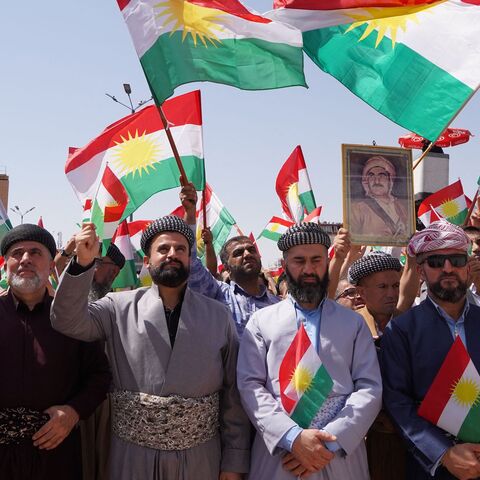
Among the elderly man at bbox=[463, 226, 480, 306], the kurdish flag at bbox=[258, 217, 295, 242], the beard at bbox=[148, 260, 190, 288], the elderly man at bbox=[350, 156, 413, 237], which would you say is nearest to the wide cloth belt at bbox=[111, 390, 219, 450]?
the beard at bbox=[148, 260, 190, 288]

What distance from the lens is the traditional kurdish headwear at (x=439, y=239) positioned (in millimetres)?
2973

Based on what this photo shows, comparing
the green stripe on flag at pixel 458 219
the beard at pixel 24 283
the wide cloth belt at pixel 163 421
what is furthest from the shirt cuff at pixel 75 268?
the green stripe on flag at pixel 458 219

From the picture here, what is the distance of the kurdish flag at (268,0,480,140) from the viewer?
379 centimetres

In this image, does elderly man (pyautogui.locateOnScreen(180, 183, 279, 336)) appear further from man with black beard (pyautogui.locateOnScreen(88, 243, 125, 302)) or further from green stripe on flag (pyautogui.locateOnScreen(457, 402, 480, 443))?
green stripe on flag (pyautogui.locateOnScreen(457, 402, 480, 443))

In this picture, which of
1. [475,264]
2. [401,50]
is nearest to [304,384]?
[475,264]

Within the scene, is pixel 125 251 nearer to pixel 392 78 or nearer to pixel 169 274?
pixel 169 274

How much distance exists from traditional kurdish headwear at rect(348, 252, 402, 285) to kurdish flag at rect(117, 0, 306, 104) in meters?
1.27

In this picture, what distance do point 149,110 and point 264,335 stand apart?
319cm

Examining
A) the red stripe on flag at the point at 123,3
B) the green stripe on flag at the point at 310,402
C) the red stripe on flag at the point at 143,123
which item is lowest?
the green stripe on flag at the point at 310,402

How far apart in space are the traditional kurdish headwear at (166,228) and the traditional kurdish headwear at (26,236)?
54cm

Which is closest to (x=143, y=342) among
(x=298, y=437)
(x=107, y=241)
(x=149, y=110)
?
(x=298, y=437)

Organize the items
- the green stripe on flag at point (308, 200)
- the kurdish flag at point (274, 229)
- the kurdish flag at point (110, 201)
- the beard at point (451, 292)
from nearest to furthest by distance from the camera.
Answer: the beard at point (451, 292)
the kurdish flag at point (110, 201)
the green stripe on flag at point (308, 200)
the kurdish flag at point (274, 229)

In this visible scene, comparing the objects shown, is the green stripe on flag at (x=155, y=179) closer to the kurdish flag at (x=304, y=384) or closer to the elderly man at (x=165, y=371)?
the elderly man at (x=165, y=371)

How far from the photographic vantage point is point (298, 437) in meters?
2.61
